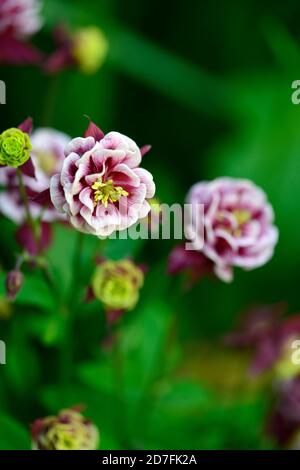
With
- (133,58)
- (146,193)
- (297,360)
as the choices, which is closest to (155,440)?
(297,360)

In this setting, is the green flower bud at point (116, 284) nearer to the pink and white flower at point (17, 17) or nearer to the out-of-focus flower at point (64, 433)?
the out-of-focus flower at point (64, 433)

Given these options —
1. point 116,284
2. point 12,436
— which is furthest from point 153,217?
point 12,436

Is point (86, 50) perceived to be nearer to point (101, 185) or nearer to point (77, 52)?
point (77, 52)

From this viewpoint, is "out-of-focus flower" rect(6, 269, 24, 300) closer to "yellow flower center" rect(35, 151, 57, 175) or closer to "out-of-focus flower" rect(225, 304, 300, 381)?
"yellow flower center" rect(35, 151, 57, 175)

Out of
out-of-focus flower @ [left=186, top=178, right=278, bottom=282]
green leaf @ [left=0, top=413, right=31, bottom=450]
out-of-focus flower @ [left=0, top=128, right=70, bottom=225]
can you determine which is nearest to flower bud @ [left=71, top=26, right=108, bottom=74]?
out-of-focus flower @ [left=0, top=128, right=70, bottom=225]

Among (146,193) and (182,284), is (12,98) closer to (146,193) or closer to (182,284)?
(182,284)
